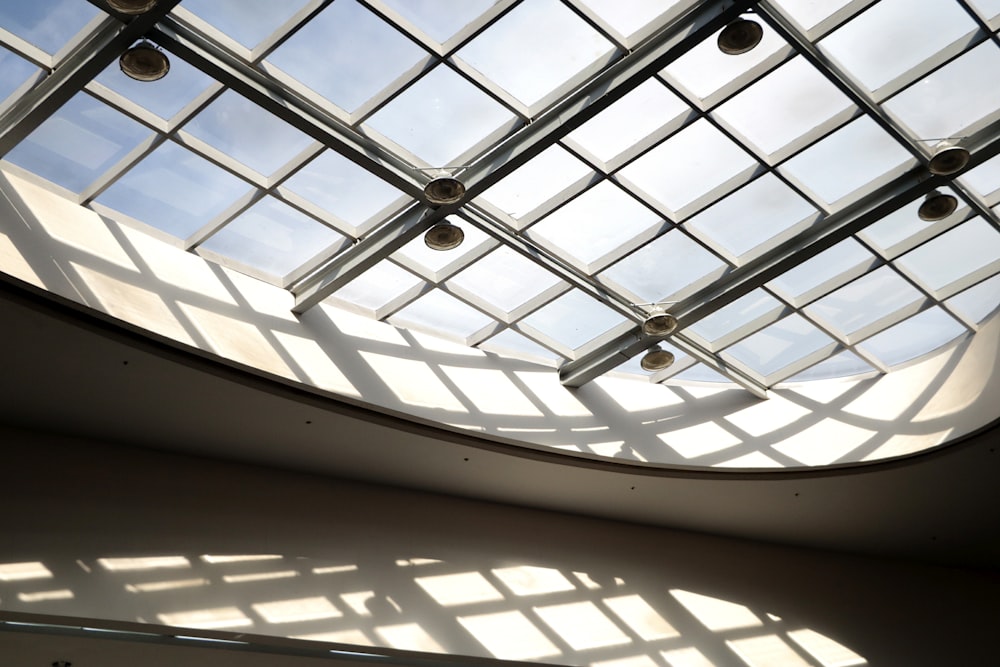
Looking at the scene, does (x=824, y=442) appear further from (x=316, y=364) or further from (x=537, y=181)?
(x=316, y=364)

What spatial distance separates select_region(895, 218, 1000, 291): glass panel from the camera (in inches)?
766

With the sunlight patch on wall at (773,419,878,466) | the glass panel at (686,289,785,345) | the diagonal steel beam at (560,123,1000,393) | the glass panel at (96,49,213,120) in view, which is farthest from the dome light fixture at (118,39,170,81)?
the sunlight patch on wall at (773,419,878,466)

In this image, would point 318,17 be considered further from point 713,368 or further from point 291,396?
point 713,368

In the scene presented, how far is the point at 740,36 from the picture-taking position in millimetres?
14203

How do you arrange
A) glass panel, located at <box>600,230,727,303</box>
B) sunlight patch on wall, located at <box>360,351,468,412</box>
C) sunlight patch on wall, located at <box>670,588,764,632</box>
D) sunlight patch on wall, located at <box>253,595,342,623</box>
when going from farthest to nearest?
sunlight patch on wall, located at <box>670,588,764,632</box>
glass panel, located at <box>600,230,727,303</box>
sunlight patch on wall, located at <box>360,351,468,412</box>
sunlight patch on wall, located at <box>253,595,342,623</box>

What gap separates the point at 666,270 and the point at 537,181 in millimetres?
3592

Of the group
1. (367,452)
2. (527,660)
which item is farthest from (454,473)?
(527,660)

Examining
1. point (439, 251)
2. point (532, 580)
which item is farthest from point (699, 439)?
point (439, 251)

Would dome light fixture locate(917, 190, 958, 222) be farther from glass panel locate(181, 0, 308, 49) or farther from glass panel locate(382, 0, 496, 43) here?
glass panel locate(181, 0, 308, 49)

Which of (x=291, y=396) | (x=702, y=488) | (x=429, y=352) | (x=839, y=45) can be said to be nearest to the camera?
(x=839, y=45)

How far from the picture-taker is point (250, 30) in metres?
14.5

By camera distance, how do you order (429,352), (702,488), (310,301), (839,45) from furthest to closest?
(702,488) → (429,352) → (310,301) → (839,45)

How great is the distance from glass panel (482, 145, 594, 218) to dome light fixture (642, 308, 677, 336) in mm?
3317

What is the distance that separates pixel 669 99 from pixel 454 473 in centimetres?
873
